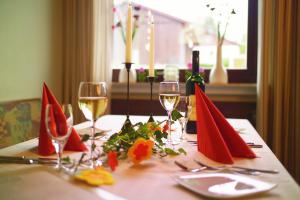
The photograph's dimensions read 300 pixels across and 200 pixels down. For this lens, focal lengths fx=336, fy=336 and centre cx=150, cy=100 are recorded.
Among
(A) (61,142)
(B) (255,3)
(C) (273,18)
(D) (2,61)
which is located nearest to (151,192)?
(A) (61,142)

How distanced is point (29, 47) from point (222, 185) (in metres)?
2.02

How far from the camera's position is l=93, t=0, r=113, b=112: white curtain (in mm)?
2629

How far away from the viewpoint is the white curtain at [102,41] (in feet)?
8.63

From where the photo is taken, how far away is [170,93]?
1.11 m

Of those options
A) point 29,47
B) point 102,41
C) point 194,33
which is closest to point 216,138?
point 29,47

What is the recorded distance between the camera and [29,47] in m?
2.34

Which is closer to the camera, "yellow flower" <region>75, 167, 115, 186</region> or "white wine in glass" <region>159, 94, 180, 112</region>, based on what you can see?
"yellow flower" <region>75, 167, 115, 186</region>

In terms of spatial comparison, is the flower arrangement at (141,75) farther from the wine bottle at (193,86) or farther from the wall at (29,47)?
the wine bottle at (193,86)

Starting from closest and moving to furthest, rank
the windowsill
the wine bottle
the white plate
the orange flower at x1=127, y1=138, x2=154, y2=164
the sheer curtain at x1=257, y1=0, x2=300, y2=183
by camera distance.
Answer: the white plate, the orange flower at x1=127, y1=138, x2=154, y2=164, the wine bottle, the sheer curtain at x1=257, y1=0, x2=300, y2=183, the windowsill

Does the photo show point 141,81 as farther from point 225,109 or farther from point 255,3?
point 255,3

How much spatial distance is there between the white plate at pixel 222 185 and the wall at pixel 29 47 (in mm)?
1675

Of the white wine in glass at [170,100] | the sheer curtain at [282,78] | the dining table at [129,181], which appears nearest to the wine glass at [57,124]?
the dining table at [129,181]

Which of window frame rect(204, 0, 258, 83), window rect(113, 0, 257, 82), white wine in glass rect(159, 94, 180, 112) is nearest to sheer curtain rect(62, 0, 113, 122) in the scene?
window rect(113, 0, 257, 82)

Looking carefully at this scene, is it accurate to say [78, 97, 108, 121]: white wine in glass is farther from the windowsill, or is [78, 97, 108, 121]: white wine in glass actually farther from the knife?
the windowsill
